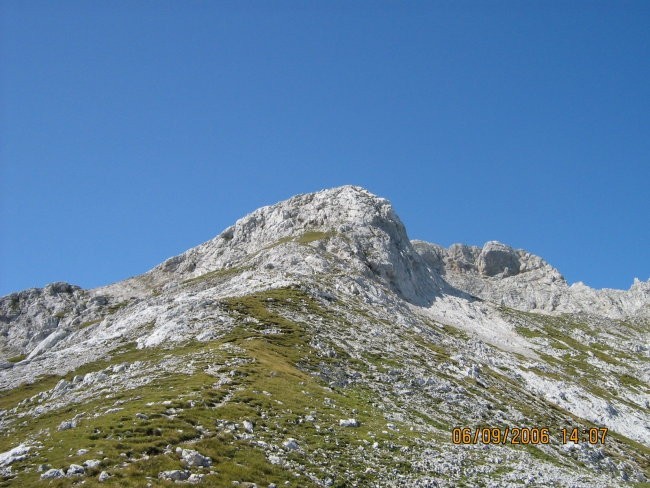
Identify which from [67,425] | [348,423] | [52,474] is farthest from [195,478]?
[348,423]

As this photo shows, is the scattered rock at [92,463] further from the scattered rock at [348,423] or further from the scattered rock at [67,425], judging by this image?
the scattered rock at [348,423]


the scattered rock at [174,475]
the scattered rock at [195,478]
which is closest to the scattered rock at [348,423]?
the scattered rock at [195,478]

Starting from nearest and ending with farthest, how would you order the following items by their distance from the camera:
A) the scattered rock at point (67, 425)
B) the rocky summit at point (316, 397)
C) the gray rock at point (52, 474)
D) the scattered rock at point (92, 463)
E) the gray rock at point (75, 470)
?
the gray rock at point (52, 474) → the gray rock at point (75, 470) → the scattered rock at point (92, 463) → the rocky summit at point (316, 397) → the scattered rock at point (67, 425)

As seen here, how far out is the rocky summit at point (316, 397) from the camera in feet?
83.8

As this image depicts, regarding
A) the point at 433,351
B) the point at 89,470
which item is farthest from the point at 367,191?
the point at 89,470

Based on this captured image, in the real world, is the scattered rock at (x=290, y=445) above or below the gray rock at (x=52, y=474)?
above

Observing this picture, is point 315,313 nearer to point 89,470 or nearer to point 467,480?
point 467,480

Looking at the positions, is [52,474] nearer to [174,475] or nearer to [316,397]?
[174,475]

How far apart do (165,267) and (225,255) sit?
25768 mm

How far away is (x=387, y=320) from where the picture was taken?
8575 cm
